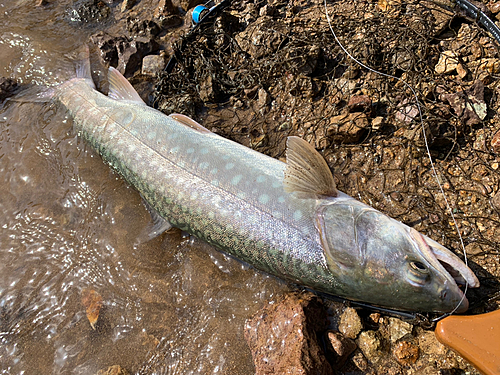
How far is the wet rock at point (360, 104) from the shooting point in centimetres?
350

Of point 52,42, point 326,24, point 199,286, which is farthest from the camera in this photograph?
point 52,42

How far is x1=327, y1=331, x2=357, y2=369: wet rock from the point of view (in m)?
2.72

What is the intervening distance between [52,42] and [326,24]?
4412 mm

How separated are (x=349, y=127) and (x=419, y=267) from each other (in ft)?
5.35

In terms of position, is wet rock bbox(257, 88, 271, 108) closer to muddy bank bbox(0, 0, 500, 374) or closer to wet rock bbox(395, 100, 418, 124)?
muddy bank bbox(0, 0, 500, 374)

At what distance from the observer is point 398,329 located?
2.80m

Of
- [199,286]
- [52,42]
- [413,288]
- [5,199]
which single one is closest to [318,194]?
[413,288]

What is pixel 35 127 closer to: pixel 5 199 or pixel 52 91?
pixel 52 91

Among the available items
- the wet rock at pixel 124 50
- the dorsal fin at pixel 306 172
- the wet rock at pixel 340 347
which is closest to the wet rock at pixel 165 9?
the wet rock at pixel 124 50

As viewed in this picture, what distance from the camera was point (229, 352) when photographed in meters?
2.97

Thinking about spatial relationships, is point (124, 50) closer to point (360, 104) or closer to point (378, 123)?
point (360, 104)

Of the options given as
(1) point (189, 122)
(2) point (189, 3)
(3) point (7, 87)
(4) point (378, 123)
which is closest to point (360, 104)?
(4) point (378, 123)

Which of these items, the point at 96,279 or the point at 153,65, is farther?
the point at 153,65

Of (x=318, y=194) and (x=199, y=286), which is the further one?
(x=199, y=286)
